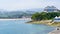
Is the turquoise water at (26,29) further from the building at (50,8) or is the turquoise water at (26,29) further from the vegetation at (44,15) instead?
the building at (50,8)

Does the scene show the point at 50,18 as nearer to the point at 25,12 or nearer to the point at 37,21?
the point at 37,21

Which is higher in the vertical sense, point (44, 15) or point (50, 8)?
point (50, 8)

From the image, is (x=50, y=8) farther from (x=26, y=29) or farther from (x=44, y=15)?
(x=26, y=29)

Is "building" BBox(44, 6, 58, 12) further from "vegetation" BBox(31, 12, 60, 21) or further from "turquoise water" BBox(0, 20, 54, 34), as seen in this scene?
"turquoise water" BBox(0, 20, 54, 34)

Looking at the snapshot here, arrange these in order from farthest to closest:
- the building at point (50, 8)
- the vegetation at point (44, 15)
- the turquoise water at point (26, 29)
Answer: the vegetation at point (44, 15)
the building at point (50, 8)
the turquoise water at point (26, 29)

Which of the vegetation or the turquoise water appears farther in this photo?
the vegetation

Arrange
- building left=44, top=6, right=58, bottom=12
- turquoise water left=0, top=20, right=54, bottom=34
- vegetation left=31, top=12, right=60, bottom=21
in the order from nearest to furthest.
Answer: turquoise water left=0, top=20, right=54, bottom=34 → building left=44, top=6, right=58, bottom=12 → vegetation left=31, top=12, right=60, bottom=21

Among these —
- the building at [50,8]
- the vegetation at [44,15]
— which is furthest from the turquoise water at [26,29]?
the building at [50,8]

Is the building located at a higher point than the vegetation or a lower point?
higher

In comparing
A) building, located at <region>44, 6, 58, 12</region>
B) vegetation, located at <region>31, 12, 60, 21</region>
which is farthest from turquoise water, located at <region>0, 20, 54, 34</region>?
building, located at <region>44, 6, 58, 12</region>

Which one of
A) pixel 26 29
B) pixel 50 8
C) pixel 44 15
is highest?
pixel 50 8

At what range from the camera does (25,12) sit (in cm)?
1023

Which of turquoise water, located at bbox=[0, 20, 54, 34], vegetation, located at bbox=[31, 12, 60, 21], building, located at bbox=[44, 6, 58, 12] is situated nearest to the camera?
turquoise water, located at bbox=[0, 20, 54, 34]

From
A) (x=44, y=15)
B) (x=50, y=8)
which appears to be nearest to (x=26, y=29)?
(x=44, y=15)
